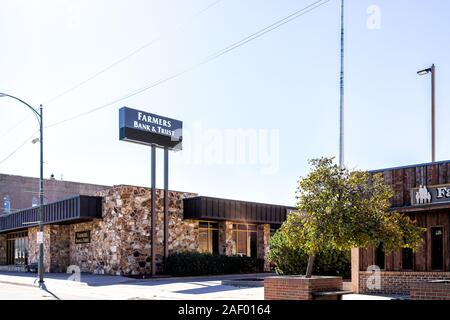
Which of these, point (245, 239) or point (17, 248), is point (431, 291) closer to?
point (245, 239)

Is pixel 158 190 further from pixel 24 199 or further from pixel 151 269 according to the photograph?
pixel 24 199

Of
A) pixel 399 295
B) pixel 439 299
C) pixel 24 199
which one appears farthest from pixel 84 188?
pixel 439 299

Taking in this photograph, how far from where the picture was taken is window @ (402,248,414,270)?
59.7 ft

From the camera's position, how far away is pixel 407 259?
18.3 meters

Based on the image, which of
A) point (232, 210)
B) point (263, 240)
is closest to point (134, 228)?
point (232, 210)

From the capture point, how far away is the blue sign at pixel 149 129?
29906 millimetres

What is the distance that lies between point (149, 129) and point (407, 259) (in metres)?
17.1

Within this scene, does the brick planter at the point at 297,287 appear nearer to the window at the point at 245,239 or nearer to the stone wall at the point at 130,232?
the stone wall at the point at 130,232

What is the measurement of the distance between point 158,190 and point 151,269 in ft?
15.2

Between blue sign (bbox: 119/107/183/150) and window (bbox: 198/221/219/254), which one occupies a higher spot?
blue sign (bbox: 119/107/183/150)

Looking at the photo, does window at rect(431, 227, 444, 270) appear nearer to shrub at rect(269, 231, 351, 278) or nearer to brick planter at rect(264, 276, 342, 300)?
brick planter at rect(264, 276, 342, 300)

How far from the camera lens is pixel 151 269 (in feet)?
98.6

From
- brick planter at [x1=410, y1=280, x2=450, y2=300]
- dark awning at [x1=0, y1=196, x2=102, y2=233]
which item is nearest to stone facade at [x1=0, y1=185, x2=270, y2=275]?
dark awning at [x1=0, y1=196, x2=102, y2=233]

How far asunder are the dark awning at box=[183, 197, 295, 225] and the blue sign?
3659 mm
